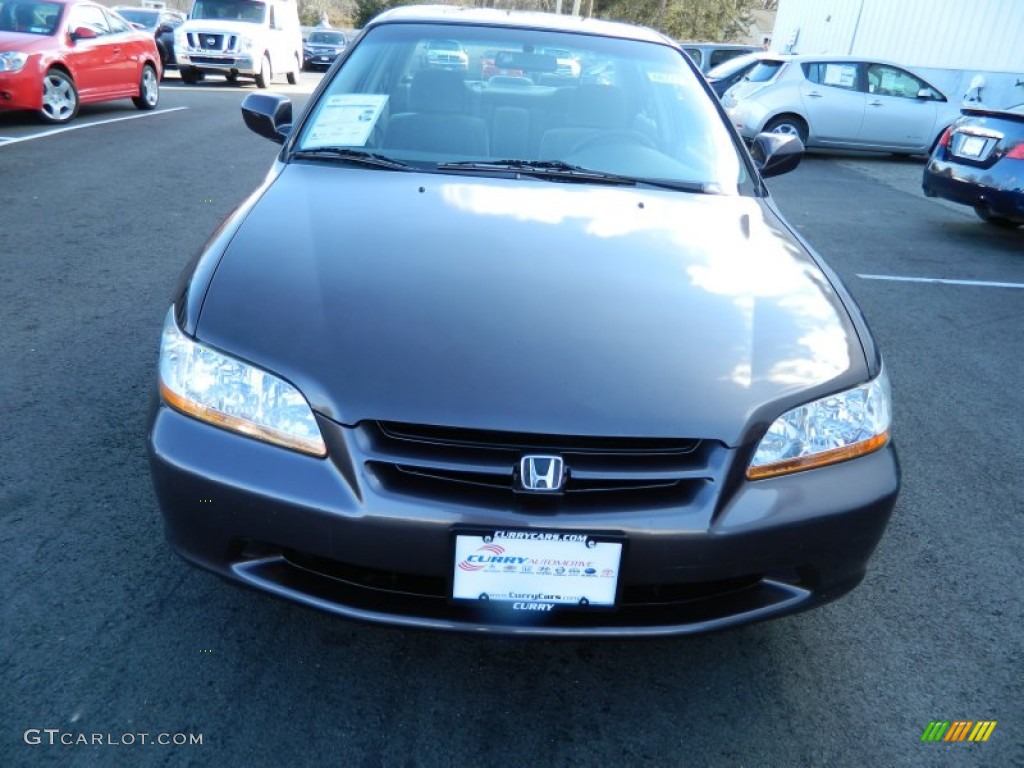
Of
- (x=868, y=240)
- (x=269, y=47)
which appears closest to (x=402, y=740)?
(x=868, y=240)

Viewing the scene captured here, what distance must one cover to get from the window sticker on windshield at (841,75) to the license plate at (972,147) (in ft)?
17.8

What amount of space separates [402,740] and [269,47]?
1829 centimetres

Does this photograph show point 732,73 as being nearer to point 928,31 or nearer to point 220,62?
point 928,31

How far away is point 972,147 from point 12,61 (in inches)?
368

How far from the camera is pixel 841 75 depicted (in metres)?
12.0

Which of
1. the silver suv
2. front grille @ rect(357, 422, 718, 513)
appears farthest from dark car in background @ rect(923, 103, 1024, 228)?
front grille @ rect(357, 422, 718, 513)

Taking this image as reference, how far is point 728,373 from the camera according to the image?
6.07ft

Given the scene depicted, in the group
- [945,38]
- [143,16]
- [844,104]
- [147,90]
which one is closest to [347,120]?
[147,90]

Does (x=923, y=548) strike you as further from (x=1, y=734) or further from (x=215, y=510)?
(x=1, y=734)

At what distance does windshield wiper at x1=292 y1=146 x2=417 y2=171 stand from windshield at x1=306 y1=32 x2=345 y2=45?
→ 27.8 metres

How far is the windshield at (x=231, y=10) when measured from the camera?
1788cm

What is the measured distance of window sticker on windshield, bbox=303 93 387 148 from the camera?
2.90 m

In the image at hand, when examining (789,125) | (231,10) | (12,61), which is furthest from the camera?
(231,10)

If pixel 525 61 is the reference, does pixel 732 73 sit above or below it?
below
